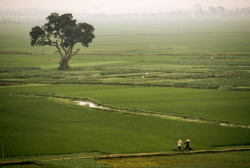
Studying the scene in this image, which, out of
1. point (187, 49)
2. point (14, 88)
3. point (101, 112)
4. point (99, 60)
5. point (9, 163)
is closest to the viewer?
point (9, 163)

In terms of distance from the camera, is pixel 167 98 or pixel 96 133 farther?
pixel 167 98

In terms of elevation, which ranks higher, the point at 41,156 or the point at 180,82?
the point at 180,82

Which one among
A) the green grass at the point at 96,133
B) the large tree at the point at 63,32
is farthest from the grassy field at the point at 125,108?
the large tree at the point at 63,32

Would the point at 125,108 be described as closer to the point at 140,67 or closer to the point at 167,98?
the point at 167,98

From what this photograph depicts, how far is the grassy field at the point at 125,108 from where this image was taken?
27.6 meters

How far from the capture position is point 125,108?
3972 centimetres

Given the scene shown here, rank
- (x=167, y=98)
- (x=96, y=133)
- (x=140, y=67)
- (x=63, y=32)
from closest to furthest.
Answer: (x=96, y=133) < (x=167, y=98) < (x=140, y=67) < (x=63, y=32)

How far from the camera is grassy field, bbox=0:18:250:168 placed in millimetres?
27594

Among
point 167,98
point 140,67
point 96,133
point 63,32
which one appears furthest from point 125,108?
point 63,32

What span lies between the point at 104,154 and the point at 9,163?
238 inches

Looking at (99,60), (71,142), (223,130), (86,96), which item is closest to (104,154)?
(71,142)

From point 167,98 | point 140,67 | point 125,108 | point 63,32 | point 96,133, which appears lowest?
point 96,133

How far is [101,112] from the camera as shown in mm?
38250

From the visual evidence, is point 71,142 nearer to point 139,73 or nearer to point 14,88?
point 14,88
